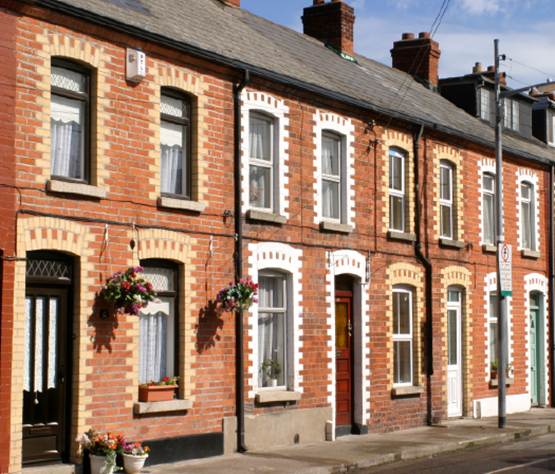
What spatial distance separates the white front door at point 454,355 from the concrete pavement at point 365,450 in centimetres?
54

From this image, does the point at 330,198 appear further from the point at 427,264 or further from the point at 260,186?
the point at 427,264

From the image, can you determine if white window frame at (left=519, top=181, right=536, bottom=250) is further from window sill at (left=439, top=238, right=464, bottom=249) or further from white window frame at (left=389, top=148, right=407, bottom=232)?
white window frame at (left=389, top=148, right=407, bottom=232)

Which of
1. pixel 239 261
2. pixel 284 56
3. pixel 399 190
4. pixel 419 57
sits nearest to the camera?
pixel 239 261

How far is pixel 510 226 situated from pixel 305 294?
28.3ft

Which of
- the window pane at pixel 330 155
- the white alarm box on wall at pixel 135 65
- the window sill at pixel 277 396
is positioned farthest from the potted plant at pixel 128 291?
the window pane at pixel 330 155

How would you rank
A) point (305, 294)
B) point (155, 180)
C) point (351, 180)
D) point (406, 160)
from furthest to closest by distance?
point (406, 160) → point (351, 180) → point (305, 294) → point (155, 180)

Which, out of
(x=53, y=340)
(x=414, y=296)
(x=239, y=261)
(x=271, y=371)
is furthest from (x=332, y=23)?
(x=53, y=340)

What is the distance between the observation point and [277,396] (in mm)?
14766

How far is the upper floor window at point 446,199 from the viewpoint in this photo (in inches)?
792

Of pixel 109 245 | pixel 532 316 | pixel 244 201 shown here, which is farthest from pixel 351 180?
pixel 532 316

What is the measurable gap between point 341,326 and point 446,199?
4.93 metres

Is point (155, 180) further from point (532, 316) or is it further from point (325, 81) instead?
point (532, 316)

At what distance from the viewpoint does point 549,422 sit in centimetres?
1917

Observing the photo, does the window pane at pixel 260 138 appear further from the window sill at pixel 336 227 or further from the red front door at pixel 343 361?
the red front door at pixel 343 361
